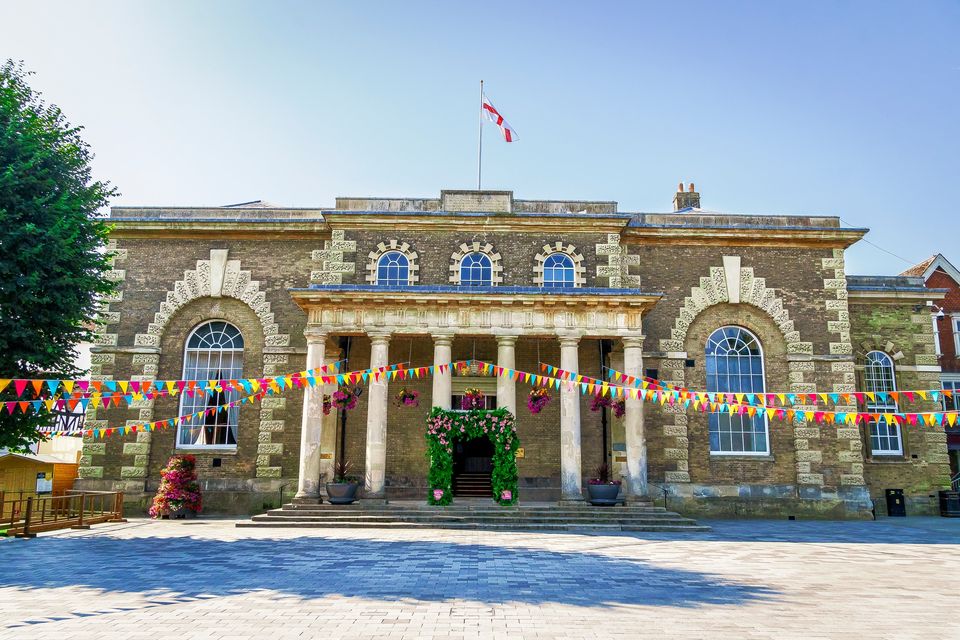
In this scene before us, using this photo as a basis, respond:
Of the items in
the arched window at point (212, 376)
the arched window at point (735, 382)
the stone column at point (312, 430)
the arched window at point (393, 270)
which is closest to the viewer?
the stone column at point (312, 430)

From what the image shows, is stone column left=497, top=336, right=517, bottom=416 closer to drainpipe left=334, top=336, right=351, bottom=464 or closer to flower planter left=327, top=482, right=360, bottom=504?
flower planter left=327, top=482, right=360, bottom=504

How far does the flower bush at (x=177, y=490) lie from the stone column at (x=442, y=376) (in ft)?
25.0

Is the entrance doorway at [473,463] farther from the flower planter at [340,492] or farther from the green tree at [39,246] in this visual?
A: the green tree at [39,246]

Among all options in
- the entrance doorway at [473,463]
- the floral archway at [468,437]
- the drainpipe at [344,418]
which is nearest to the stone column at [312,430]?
the drainpipe at [344,418]

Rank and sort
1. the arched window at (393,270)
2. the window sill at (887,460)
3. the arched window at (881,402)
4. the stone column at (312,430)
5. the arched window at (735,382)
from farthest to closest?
1. the arched window at (881,402)
2. the window sill at (887,460)
3. the arched window at (393,270)
4. the arched window at (735,382)
5. the stone column at (312,430)

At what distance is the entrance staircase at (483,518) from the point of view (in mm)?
16328

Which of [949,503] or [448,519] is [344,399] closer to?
[448,519]

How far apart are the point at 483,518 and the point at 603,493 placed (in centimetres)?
338

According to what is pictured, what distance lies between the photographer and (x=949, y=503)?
20828 millimetres

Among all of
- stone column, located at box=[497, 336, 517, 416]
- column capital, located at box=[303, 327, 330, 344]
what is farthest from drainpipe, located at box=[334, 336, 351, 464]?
stone column, located at box=[497, 336, 517, 416]

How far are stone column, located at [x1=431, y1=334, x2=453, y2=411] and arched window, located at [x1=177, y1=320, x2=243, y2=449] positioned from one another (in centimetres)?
681

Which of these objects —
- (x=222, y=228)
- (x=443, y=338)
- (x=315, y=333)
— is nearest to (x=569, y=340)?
(x=443, y=338)

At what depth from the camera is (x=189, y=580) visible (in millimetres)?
9781

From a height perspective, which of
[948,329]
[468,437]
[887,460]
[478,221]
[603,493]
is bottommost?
[603,493]
